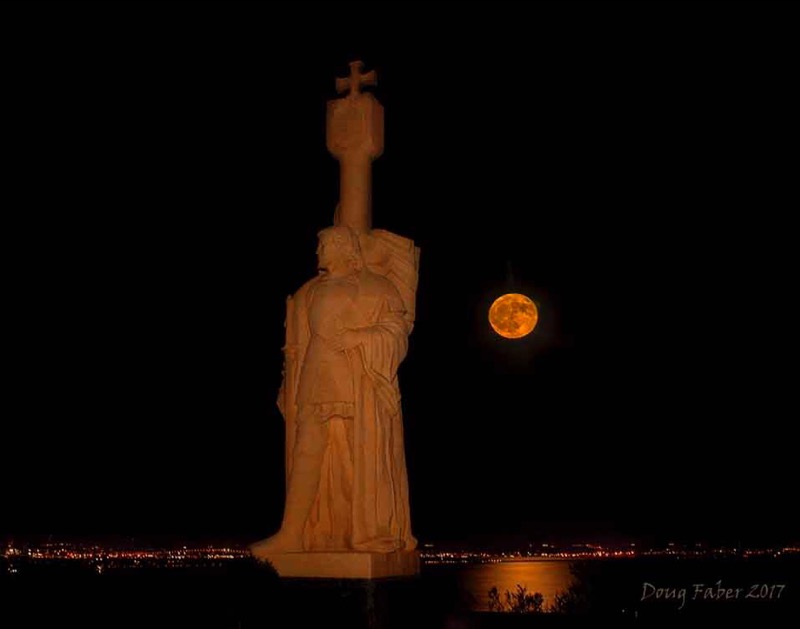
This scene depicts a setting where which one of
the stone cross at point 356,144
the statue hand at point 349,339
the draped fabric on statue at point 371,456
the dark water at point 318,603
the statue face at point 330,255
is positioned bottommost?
the dark water at point 318,603

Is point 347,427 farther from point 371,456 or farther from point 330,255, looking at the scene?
point 330,255

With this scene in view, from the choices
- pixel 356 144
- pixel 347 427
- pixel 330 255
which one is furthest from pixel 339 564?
pixel 356 144

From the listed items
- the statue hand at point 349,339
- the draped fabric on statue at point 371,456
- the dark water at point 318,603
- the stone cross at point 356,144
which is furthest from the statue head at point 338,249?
the dark water at point 318,603

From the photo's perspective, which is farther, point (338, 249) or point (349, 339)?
point (338, 249)

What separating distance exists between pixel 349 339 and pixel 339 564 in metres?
2.12

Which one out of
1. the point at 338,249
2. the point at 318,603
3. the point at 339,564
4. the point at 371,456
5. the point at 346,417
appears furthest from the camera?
the point at 338,249

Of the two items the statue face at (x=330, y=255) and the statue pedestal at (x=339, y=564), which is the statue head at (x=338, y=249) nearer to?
the statue face at (x=330, y=255)

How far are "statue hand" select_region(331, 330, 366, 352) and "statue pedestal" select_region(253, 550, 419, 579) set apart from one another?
77.4 inches

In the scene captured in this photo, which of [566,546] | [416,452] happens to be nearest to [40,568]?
[416,452]

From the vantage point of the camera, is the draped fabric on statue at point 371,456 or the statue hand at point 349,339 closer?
the draped fabric on statue at point 371,456

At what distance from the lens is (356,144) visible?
36.4ft

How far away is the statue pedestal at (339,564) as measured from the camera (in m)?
9.45

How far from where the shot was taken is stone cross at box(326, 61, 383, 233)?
10945 millimetres

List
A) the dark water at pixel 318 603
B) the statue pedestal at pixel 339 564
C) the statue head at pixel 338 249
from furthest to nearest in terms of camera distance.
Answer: the statue head at pixel 338 249 → the statue pedestal at pixel 339 564 → the dark water at pixel 318 603
